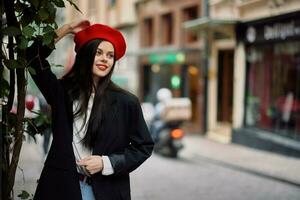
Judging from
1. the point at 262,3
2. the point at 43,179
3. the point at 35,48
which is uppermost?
the point at 262,3

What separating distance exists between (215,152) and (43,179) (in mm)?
12152

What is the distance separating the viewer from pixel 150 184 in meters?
10.1

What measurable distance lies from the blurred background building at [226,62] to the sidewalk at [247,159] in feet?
1.28

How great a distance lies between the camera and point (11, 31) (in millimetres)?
2777

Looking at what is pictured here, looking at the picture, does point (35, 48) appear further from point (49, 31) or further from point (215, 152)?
point (215, 152)

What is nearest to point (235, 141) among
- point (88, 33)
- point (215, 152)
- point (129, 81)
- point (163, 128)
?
point (215, 152)

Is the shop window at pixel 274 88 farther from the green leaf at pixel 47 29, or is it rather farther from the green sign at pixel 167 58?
the green leaf at pixel 47 29

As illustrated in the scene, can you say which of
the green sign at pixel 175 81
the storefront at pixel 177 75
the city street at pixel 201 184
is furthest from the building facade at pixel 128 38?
the city street at pixel 201 184

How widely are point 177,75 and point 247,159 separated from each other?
8.32 m

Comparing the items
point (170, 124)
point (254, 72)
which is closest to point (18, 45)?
point (170, 124)

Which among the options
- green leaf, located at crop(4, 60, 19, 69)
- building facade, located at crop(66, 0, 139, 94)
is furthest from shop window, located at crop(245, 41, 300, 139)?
green leaf, located at crop(4, 60, 19, 69)

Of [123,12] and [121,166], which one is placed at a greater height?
[123,12]

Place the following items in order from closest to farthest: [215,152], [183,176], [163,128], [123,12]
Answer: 1. [183,176]
2. [163,128]
3. [215,152]
4. [123,12]

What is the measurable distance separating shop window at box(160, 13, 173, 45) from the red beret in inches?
774
